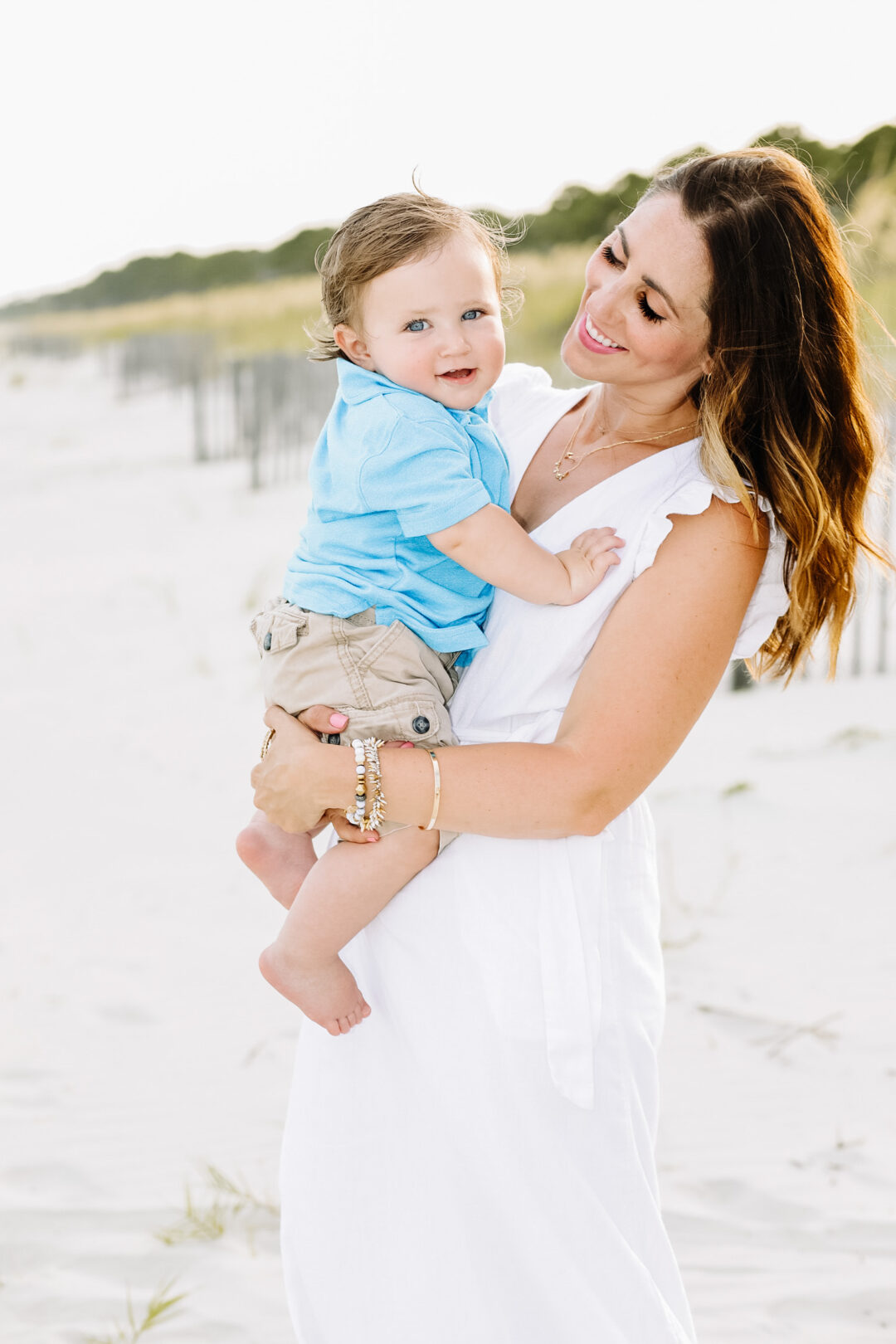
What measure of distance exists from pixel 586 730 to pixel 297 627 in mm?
509

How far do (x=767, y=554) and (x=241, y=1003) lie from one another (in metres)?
2.67

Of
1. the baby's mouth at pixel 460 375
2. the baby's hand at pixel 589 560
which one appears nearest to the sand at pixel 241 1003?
the baby's hand at pixel 589 560

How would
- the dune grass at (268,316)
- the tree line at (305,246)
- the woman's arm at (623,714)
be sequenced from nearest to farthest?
the woman's arm at (623,714) < the tree line at (305,246) < the dune grass at (268,316)

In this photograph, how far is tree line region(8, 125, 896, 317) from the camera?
10.3 meters

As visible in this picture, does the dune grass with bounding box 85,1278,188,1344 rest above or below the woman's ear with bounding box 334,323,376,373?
below

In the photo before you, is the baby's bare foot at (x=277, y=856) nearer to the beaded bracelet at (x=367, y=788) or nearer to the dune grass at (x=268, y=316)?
the beaded bracelet at (x=367, y=788)

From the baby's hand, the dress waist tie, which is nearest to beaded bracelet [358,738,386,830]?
the dress waist tie

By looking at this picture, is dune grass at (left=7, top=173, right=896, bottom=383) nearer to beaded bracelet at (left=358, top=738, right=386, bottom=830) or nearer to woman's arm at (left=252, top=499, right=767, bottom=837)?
woman's arm at (left=252, top=499, right=767, bottom=837)

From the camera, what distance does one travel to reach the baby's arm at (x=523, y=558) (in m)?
1.73

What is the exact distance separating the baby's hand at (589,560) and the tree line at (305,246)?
111cm

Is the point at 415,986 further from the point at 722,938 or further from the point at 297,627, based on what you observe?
the point at 722,938

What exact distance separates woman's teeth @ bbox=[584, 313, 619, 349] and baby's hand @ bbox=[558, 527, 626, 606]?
0.28 meters

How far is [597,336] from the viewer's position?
1818 mm

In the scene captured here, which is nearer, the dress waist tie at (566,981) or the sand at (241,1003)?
the dress waist tie at (566,981)
